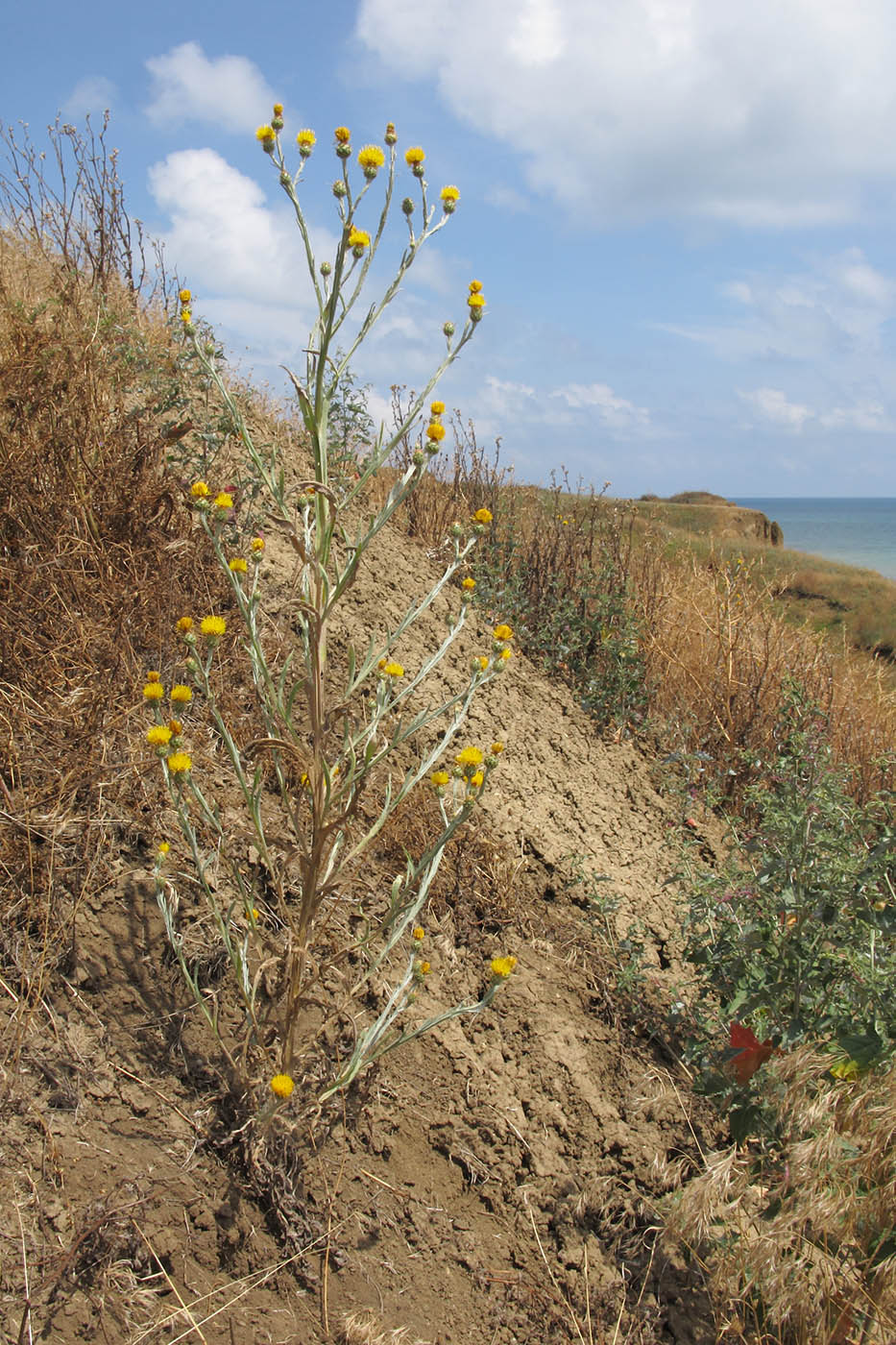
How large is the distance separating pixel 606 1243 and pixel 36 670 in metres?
2.33

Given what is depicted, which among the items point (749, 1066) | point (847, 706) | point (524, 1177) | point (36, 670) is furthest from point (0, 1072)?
point (847, 706)

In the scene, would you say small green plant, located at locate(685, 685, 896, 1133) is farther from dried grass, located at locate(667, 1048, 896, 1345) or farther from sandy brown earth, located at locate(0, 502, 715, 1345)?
sandy brown earth, located at locate(0, 502, 715, 1345)

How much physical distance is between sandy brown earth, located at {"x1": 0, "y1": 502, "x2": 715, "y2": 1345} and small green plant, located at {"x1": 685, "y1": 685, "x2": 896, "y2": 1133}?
0.31 m

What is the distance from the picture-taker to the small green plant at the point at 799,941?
225 centimetres

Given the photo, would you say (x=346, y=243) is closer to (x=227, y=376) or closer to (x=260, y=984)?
(x=260, y=984)

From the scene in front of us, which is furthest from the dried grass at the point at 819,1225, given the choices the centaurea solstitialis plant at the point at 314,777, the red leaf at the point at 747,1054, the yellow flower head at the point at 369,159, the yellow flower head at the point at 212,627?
the yellow flower head at the point at 369,159

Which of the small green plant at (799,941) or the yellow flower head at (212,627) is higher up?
the yellow flower head at (212,627)

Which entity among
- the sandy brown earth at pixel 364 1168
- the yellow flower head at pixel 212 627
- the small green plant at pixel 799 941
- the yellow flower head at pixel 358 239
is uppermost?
the yellow flower head at pixel 358 239

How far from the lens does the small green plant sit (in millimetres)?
2248

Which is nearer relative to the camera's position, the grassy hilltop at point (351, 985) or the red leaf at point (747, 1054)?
the grassy hilltop at point (351, 985)

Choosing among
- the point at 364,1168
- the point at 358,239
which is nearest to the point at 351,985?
the point at 364,1168

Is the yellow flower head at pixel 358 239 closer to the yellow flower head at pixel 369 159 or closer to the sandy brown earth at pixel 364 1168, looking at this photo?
the yellow flower head at pixel 369 159

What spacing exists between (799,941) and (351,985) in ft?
4.31

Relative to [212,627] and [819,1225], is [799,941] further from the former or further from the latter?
[212,627]
